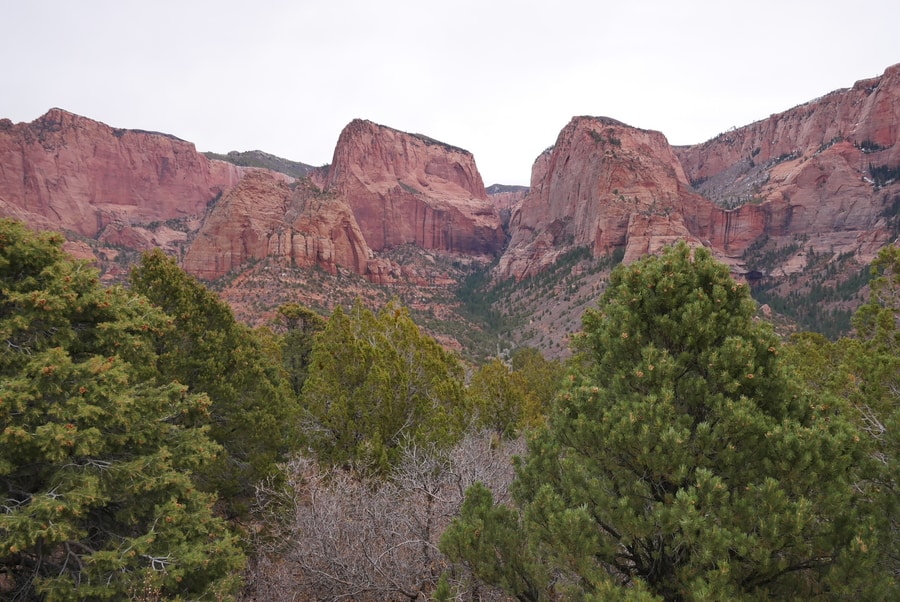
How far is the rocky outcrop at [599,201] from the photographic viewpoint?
7756 cm

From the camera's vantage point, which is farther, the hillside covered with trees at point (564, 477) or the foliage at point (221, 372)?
the foliage at point (221, 372)

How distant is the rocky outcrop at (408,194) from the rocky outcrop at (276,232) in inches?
1037

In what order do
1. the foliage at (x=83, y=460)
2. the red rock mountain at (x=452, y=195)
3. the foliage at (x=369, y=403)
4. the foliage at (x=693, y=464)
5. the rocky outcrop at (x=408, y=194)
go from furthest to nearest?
the rocky outcrop at (x=408, y=194)
the red rock mountain at (x=452, y=195)
the foliage at (x=369, y=403)
the foliage at (x=83, y=460)
the foliage at (x=693, y=464)

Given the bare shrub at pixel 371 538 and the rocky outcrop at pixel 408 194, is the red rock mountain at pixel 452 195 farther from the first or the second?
the bare shrub at pixel 371 538

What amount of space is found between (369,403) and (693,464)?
851 centimetres

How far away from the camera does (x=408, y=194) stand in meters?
122

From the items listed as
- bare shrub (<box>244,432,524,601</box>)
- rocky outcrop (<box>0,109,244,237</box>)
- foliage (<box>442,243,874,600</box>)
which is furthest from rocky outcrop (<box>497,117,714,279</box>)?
rocky outcrop (<box>0,109,244,237</box>)

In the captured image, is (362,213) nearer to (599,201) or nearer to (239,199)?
(239,199)

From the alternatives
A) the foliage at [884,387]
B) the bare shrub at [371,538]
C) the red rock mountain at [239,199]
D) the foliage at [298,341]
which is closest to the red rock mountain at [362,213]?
the red rock mountain at [239,199]

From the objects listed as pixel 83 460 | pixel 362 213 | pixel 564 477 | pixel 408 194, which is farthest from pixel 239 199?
pixel 564 477

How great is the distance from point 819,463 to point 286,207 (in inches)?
3523

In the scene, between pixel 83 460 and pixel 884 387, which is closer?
pixel 884 387

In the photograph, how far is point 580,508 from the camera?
4875 mm

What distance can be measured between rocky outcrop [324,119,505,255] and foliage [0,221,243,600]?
348ft
